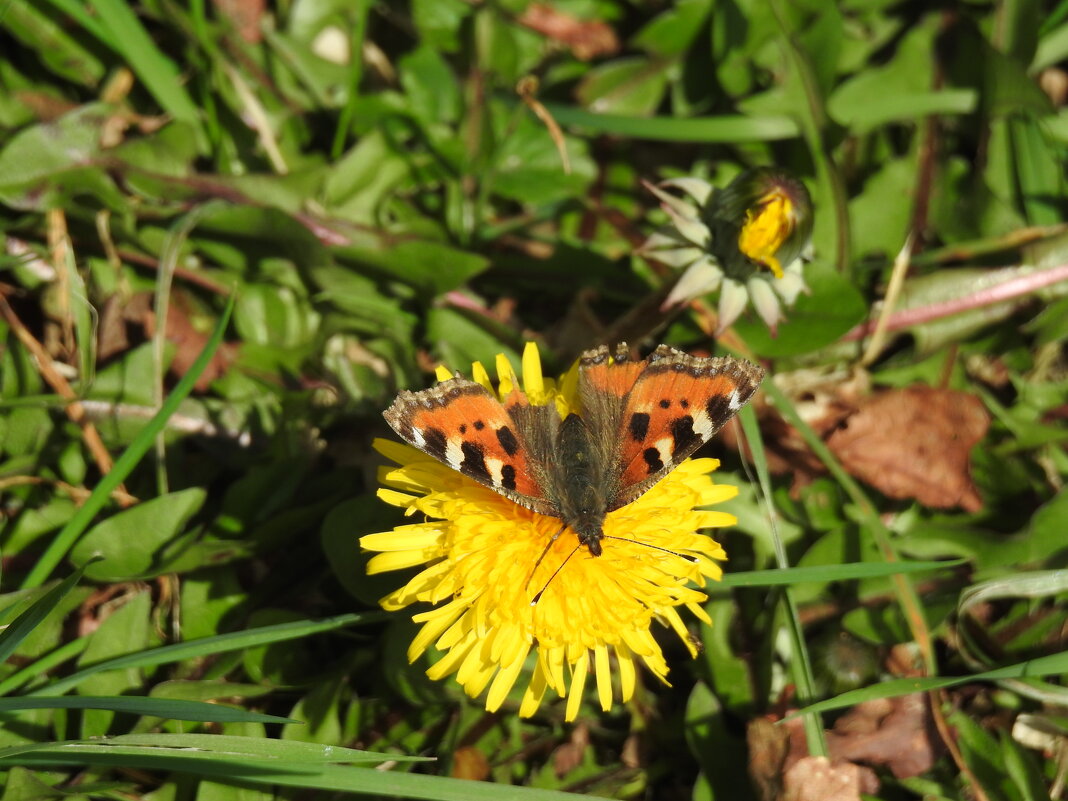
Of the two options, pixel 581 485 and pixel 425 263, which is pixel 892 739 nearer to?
pixel 581 485

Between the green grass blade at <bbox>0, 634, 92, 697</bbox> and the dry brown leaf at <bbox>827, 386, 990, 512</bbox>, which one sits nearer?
the green grass blade at <bbox>0, 634, 92, 697</bbox>

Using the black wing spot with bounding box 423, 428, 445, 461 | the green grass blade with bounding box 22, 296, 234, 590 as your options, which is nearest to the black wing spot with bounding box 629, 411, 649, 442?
the black wing spot with bounding box 423, 428, 445, 461

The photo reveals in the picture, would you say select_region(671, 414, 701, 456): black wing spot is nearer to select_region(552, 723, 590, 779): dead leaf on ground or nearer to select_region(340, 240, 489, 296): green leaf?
select_region(340, 240, 489, 296): green leaf

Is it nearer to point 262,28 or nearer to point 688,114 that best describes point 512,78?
point 688,114

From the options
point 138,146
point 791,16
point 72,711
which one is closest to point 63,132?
point 138,146

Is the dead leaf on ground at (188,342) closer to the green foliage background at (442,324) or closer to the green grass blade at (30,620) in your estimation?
the green foliage background at (442,324)

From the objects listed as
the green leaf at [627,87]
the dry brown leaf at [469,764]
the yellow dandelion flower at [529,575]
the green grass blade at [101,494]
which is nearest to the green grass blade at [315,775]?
the yellow dandelion flower at [529,575]

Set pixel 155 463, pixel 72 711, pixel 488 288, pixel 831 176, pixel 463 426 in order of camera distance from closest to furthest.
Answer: pixel 463 426 → pixel 72 711 → pixel 155 463 → pixel 831 176 → pixel 488 288
